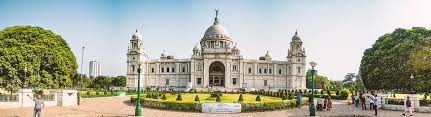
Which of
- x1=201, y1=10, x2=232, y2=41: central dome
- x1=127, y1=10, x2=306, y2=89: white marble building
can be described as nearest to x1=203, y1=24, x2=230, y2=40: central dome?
x1=201, y1=10, x2=232, y2=41: central dome

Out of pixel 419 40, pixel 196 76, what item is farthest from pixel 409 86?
pixel 196 76

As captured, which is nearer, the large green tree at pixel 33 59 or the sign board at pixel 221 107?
the sign board at pixel 221 107

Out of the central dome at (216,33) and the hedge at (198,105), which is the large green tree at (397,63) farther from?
the central dome at (216,33)

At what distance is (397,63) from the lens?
30094 mm

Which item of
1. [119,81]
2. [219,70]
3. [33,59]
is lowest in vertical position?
[119,81]

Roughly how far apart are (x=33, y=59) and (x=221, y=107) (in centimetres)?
1950

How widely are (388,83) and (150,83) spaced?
56154 mm

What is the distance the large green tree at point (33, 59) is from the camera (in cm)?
3031

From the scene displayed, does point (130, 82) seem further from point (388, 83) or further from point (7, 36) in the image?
point (388, 83)

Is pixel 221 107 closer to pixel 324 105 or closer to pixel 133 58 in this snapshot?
pixel 324 105

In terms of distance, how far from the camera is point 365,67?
34.4 meters

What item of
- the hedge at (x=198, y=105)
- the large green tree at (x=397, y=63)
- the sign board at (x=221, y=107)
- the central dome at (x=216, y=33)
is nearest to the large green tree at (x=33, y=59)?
the hedge at (x=198, y=105)

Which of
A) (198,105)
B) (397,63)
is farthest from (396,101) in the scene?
(198,105)

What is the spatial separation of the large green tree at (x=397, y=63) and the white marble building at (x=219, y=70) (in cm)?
4105
